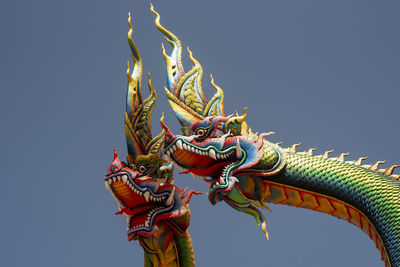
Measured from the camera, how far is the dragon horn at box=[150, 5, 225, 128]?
13031 mm

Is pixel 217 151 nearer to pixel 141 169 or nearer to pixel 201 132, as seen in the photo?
pixel 201 132

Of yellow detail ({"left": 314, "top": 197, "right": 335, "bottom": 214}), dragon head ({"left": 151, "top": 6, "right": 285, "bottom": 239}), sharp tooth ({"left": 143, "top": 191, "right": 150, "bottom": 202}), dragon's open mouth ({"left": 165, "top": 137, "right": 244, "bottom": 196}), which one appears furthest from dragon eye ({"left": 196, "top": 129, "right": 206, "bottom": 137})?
yellow detail ({"left": 314, "top": 197, "right": 335, "bottom": 214})

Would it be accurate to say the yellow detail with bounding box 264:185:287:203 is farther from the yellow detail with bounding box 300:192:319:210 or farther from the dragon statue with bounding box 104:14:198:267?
the dragon statue with bounding box 104:14:198:267

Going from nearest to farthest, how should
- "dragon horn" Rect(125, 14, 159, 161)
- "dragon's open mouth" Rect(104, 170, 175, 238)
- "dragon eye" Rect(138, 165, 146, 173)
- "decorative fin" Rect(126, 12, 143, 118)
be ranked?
1. "dragon's open mouth" Rect(104, 170, 175, 238)
2. "dragon eye" Rect(138, 165, 146, 173)
3. "dragon horn" Rect(125, 14, 159, 161)
4. "decorative fin" Rect(126, 12, 143, 118)

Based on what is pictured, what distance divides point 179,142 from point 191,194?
0.93 meters

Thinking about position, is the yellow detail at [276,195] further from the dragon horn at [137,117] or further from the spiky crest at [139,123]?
the dragon horn at [137,117]

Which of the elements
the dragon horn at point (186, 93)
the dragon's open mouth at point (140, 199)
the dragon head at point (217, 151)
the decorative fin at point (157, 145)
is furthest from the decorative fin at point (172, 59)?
the dragon's open mouth at point (140, 199)

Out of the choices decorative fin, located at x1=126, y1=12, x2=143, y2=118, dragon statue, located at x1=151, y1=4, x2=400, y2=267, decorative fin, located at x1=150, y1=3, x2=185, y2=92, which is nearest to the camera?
dragon statue, located at x1=151, y1=4, x2=400, y2=267

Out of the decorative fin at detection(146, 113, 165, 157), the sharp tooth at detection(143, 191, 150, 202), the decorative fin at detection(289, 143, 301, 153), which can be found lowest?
the sharp tooth at detection(143, 191, 150, 202)

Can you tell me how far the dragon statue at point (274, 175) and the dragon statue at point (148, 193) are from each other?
1.68 feet

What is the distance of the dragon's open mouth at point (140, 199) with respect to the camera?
12.8m

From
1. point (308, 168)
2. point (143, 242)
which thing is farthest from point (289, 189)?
point (143, 242)

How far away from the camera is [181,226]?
13297 millimetres

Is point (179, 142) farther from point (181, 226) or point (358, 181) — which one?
point (358, 181)
